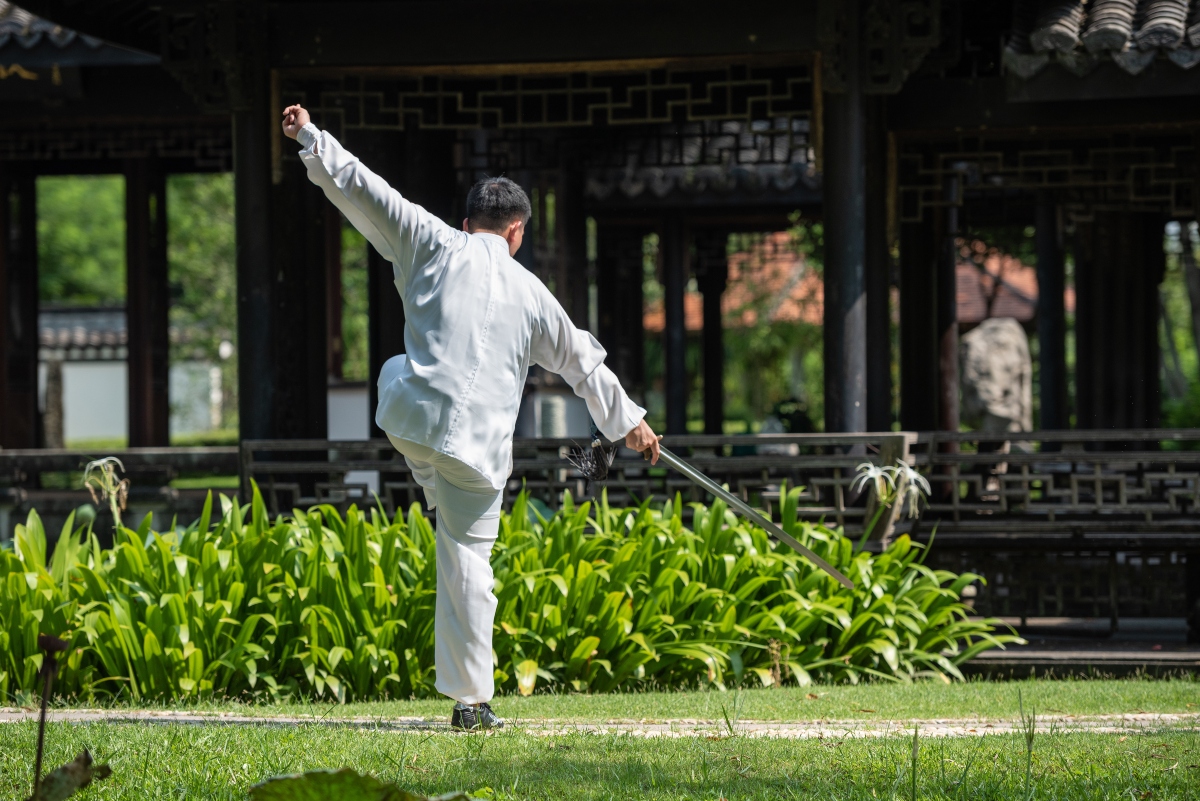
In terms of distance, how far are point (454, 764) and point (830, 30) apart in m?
5.36

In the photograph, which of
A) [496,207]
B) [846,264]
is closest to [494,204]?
[496,207]

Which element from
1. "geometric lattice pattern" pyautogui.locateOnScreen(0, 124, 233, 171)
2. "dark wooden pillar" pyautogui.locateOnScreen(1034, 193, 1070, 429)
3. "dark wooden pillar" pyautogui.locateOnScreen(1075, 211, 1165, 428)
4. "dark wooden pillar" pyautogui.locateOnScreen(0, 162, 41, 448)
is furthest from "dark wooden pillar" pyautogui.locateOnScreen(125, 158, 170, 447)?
"dark wooden pillar" pyautogui.locateOnScreen(1075, 211, 1165, 428)

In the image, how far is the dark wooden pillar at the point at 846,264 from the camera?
7891mm

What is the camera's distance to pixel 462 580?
14.6ft

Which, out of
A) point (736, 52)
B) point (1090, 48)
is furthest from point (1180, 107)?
point (736, 52)

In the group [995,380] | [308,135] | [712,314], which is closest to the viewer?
[308,135]

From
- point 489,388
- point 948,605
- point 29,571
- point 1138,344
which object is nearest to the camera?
point 489,388

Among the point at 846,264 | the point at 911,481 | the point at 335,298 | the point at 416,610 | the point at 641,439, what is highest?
the point at 335,298

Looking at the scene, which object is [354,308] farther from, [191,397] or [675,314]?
[675,314]

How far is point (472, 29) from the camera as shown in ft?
27.0

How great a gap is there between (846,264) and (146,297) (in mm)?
7471

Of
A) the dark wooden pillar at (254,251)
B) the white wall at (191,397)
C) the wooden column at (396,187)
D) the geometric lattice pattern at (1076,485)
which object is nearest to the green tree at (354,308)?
the white wall at (191,397)

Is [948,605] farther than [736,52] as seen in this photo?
No

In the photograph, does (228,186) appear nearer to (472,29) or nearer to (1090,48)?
(472,29)
